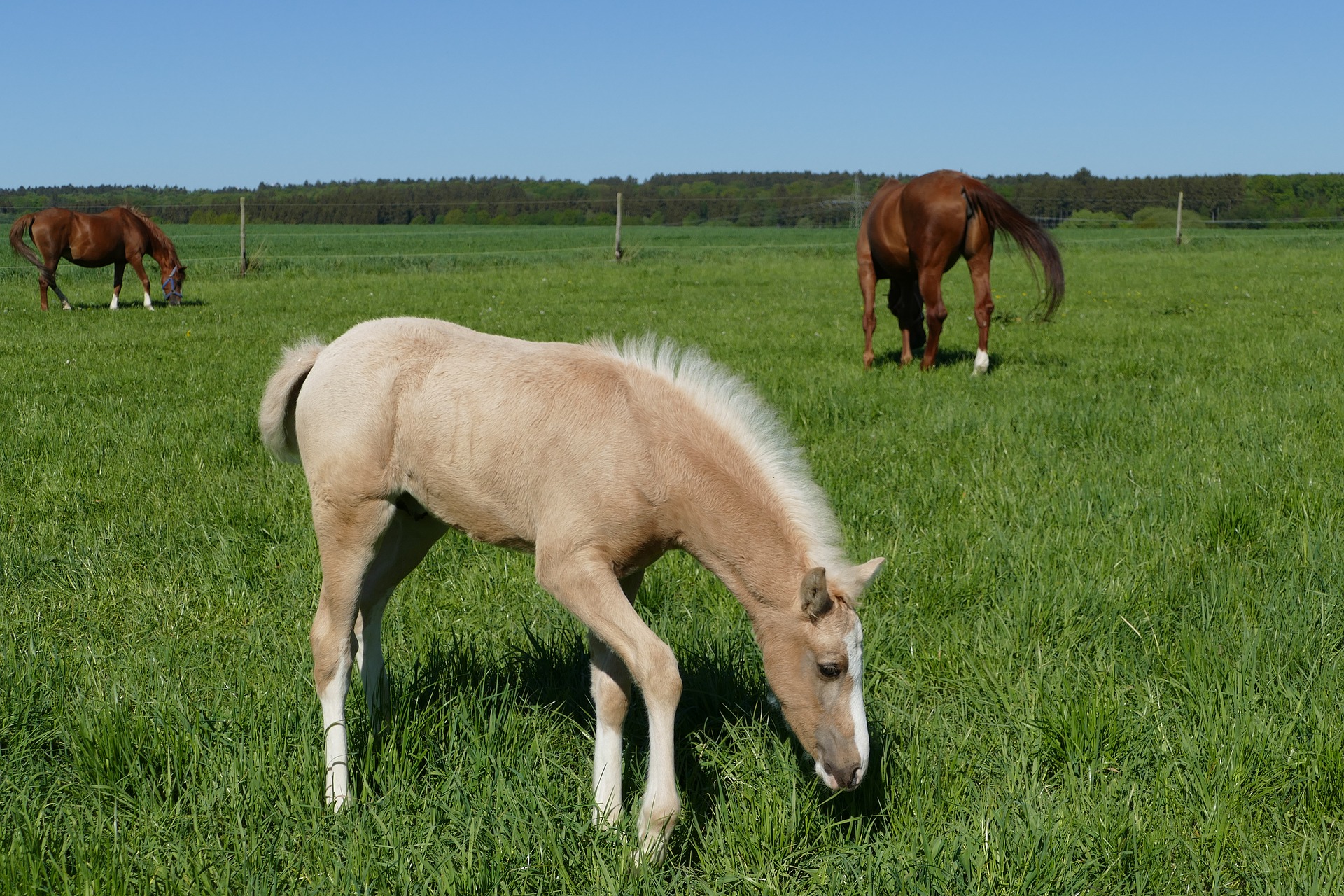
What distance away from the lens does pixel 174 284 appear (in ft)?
56.0

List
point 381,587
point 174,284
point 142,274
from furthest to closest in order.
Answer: point 174,284 < point 142,274 < point 381,587

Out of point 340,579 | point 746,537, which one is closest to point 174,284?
point 340,579

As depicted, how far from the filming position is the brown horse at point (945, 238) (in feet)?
32.3

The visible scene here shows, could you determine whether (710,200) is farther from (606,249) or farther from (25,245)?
(25,245)

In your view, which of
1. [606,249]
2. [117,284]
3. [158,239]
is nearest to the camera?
[117,284]

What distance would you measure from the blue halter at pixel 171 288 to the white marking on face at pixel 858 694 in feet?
55.8

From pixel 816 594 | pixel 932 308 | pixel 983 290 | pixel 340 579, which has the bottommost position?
pixel 340 579

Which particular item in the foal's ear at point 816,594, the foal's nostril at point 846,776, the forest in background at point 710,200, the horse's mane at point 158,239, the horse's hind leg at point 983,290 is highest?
the forest in background at point 710,200

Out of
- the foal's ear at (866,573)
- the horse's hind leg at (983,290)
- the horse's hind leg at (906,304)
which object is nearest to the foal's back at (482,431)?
the foal's ear at (866,573)

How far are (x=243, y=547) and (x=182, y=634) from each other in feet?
3.03

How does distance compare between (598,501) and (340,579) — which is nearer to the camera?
(598,501)

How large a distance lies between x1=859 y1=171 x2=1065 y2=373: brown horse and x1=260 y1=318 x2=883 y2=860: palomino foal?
288 inches

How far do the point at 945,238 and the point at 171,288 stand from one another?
42.5ft

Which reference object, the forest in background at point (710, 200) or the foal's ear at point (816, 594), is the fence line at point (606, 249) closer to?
the forest in background at point (710, 200)
